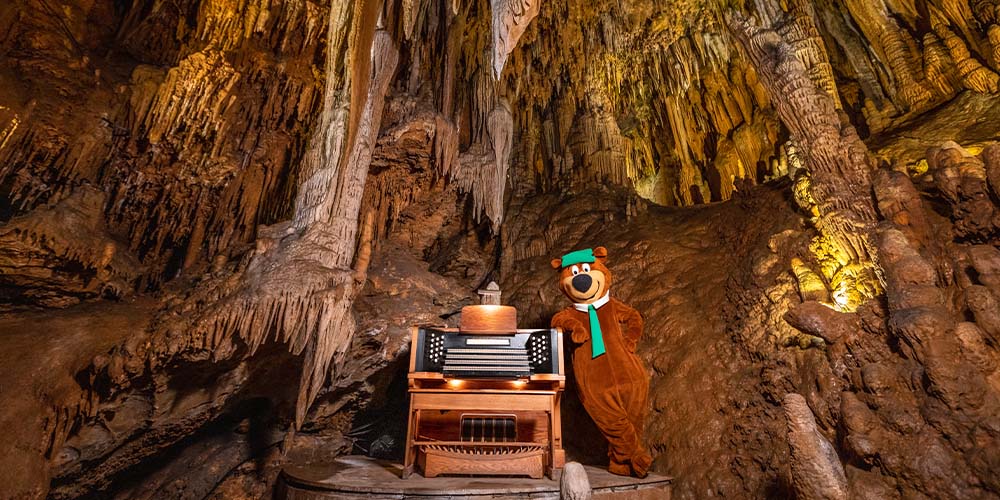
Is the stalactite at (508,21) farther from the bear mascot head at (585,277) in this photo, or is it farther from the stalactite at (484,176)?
the stalactite at (484,176)

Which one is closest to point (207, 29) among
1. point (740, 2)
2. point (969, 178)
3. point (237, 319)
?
point (237, 319)

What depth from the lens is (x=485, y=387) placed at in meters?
3.77

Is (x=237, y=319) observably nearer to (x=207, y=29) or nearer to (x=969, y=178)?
(x=207, y=29)

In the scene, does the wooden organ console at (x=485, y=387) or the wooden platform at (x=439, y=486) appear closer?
the wooden platform at (x=439, y=486)

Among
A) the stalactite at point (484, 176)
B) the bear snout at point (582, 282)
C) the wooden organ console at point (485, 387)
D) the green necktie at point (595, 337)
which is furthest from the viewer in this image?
the stalactite at point (484, 176)

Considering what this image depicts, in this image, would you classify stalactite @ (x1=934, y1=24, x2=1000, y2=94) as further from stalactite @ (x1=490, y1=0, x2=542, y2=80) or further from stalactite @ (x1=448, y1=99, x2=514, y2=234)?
stalactite @ (x1=448, y1=99, x2=514, y2=234)

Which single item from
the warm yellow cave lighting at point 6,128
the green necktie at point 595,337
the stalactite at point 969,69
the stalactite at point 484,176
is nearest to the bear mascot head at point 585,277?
the green necktie at point 595,337

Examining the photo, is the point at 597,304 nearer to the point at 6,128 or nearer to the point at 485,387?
the point at 485,387

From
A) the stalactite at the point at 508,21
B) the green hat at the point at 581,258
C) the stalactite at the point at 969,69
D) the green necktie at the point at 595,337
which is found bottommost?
the green necktie at the point at 595,337

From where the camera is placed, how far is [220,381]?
4.78 metres

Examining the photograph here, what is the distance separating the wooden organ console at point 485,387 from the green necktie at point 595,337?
1.27ft

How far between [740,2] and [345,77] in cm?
608

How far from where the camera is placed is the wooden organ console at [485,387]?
10.5 ft

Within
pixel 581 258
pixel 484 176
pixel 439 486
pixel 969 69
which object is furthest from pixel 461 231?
pixel 969 69
